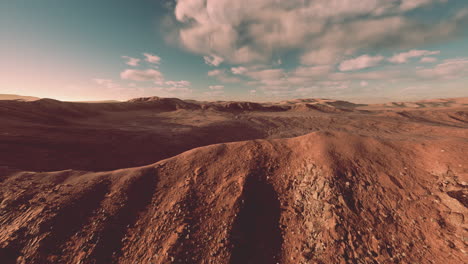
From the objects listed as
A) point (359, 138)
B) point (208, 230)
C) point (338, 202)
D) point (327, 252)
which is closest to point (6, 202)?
point (208, 230)

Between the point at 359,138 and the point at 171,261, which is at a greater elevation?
the point at 359,138

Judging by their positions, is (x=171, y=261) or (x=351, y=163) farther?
(x=351, y=163)

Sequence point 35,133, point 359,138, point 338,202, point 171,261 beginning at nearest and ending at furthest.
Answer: point 171,261 < point 338,202 < point 359,138 < point 35,133

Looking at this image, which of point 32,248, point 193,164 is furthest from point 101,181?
point 193,164

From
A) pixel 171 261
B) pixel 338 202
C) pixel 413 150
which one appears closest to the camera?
pixel 171 261

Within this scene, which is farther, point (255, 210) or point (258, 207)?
point (258, 207)

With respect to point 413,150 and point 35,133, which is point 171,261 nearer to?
point 413,150

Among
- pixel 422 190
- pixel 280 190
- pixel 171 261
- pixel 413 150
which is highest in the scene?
pixel 413 150

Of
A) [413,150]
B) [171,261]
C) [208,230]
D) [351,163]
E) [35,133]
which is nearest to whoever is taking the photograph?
[171,261]

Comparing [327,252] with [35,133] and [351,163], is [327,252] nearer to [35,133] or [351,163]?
[351,163]
